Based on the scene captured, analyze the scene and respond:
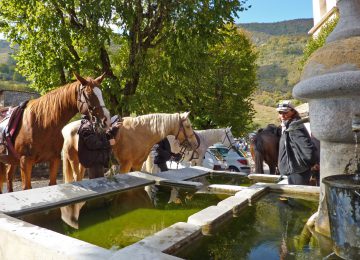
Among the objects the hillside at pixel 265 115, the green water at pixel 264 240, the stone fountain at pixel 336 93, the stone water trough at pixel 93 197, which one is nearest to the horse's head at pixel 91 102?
the stone water trough at pixel 93 197

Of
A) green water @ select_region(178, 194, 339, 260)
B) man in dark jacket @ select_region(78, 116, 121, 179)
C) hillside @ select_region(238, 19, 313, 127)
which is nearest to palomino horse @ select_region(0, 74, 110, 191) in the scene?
man in dark jacket @ select_region(78, 116, 121, 179)

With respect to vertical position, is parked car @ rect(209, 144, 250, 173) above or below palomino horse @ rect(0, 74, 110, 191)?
below

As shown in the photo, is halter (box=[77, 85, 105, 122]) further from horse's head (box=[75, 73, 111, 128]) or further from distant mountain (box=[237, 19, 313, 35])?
distant mountain (box=[237, 19, 313, 35])

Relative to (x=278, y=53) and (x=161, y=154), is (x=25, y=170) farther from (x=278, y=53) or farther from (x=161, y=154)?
(x=278, y=53)

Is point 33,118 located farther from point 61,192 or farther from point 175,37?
point 175,37

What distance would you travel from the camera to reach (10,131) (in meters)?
4.84

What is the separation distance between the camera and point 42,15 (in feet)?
29.5

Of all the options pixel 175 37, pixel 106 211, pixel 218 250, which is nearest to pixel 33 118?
pixel 106 211

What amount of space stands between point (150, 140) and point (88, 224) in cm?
332

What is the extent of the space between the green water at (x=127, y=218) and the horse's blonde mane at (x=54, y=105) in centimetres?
169

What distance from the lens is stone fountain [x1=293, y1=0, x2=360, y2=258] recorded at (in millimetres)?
2205

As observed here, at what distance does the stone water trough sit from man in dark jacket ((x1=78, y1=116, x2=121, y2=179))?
0.90m

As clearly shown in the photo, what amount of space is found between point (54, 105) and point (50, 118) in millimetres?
212

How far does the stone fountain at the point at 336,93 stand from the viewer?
2205 millimetres
